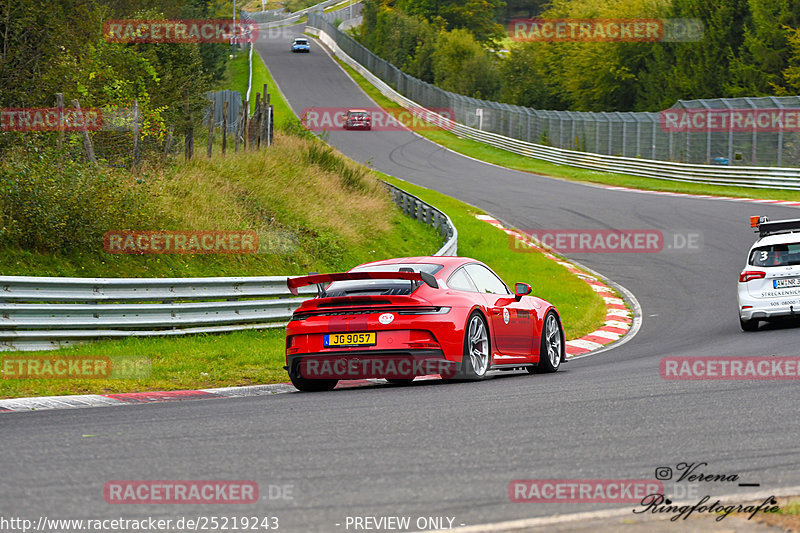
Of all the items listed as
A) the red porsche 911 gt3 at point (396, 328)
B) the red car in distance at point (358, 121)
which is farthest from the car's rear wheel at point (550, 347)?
the red car in distance at point (358, 121)

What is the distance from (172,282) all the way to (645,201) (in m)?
23.7

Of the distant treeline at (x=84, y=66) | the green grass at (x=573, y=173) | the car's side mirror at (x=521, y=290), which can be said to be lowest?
the green grass at (x=573, y=173)

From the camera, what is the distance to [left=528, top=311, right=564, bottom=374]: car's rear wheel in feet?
38.4

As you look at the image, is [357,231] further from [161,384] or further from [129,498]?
[129,498]

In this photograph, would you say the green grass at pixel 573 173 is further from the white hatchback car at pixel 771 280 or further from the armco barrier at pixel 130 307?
the armco barrier at pixel 130 307

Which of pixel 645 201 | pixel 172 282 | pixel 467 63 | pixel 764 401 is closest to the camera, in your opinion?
pixel 764 401

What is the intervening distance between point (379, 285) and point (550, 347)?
2802 millimetres

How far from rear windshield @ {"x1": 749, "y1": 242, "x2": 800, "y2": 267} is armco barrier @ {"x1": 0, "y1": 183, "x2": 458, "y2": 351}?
281 inches

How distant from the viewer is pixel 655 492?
493 centimetres

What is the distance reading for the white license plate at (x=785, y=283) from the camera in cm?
1504

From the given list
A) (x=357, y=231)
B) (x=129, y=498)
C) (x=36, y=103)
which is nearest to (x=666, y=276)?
(x=357, y=231)

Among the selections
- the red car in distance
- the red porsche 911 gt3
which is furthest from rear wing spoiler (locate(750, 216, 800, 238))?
the red car in distance

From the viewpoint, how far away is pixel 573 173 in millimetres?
45781

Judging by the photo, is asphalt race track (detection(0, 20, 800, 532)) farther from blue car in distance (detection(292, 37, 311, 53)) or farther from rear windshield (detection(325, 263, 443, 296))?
blue car in distance (detection(292, 37, 311, 53))
